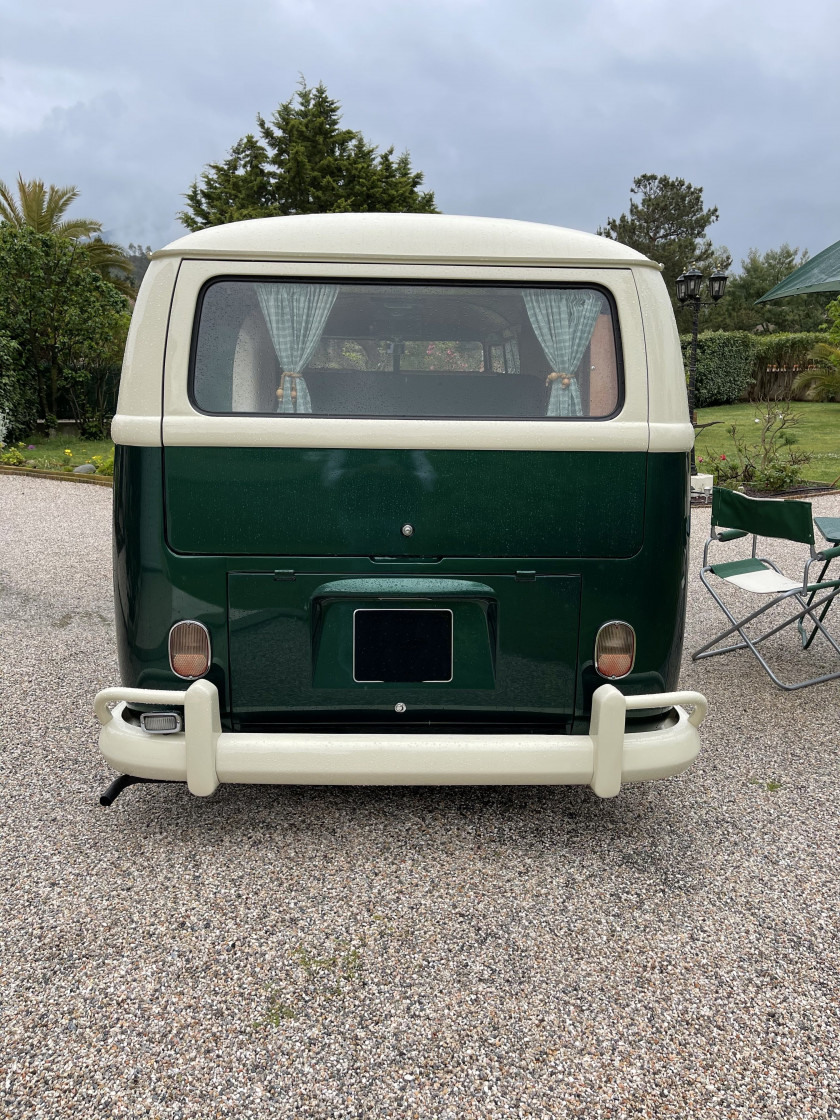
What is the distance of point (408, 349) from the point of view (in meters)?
2.62

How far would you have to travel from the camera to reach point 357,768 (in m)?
2.48

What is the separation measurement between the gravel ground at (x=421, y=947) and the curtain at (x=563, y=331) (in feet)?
4.99

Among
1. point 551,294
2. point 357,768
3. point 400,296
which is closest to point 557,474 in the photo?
point 551,294

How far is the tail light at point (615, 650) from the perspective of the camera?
260 cm

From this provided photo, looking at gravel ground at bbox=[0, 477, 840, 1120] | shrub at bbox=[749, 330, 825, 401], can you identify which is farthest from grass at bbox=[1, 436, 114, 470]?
shrub at bbox=[749, 330, 825, 401]

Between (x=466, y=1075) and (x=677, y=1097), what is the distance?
452 mm

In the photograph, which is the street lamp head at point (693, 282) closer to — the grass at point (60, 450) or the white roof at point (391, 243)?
the grass at point (60, 450)

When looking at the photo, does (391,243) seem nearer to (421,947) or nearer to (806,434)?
(421,947)

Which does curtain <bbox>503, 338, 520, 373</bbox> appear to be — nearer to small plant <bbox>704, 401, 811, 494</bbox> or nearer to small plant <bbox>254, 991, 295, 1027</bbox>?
small plant <bbox>254, 991, 295, 1027</bbox>

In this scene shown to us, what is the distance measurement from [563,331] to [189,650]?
1.56 m

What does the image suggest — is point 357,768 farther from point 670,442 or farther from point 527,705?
point 670,442

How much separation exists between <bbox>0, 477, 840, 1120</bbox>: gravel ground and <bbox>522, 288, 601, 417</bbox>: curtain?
1520mm

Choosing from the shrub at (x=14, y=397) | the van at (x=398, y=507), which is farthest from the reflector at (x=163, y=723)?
the shrub at (x=14, y=397)

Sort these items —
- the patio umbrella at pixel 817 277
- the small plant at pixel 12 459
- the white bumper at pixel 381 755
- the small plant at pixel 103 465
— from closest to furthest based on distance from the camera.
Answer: the white bumper at pixel 381 755 < the patio umbrella at pixel 817 277 < the small plant at pixel 103 465 < the small plant at pixel 12 459
